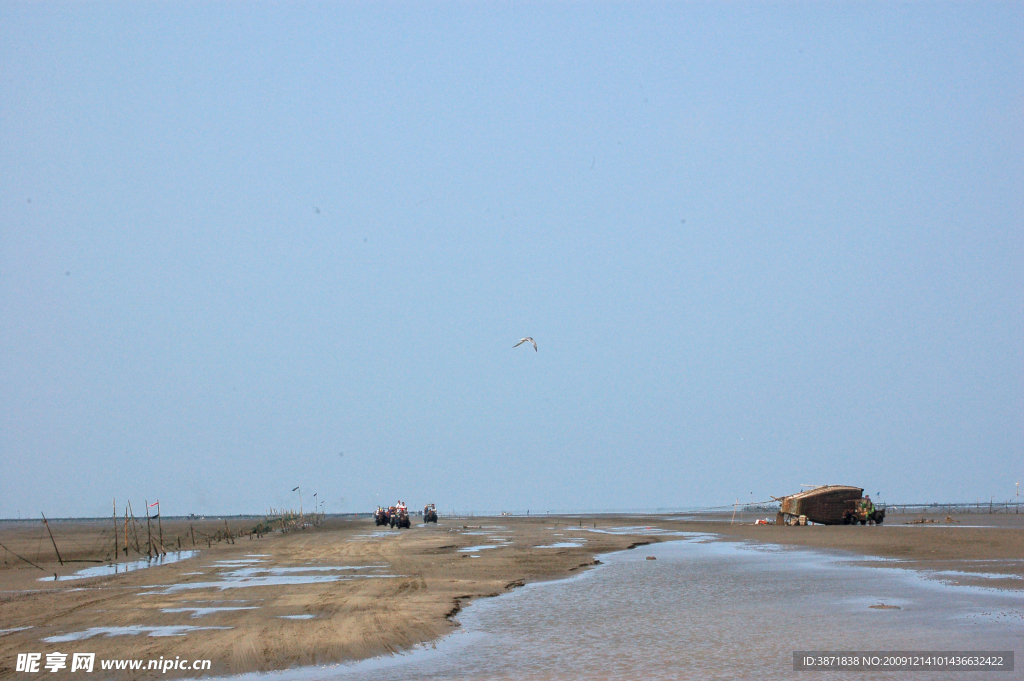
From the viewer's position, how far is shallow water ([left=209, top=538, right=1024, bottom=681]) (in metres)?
12.9

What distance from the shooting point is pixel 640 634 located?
16.0 meters

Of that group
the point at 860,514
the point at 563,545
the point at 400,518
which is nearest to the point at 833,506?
the point at 860,514

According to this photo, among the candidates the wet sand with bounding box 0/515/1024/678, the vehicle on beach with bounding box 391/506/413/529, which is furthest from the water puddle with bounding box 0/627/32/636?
the vehicle on beach with bounding box 391/506/413/529

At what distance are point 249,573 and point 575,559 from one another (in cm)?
1276

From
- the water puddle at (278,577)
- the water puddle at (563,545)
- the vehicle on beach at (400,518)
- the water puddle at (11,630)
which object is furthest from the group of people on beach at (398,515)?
the water puddle at (11,630)

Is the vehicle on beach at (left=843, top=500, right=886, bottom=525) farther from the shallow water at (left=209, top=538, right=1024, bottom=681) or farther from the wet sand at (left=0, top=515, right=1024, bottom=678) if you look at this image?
the shallow water at (left=209, top=538, right=1024, bottom=681)

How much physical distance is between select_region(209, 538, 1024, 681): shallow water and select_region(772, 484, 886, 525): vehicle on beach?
4452cm

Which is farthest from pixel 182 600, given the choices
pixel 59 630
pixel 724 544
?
pixel 724 544

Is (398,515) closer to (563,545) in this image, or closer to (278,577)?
(563,545)

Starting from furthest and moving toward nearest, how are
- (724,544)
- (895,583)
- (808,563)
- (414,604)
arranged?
(724,544)
(808,563)
(895,583)
(414,604)

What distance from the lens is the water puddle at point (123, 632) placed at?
603 inches

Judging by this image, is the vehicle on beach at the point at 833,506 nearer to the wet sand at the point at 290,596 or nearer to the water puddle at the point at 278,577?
the wet sand at the point at 290,596

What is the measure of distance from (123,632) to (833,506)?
63.0 meters

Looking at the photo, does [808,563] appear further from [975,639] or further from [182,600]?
[182,600]
